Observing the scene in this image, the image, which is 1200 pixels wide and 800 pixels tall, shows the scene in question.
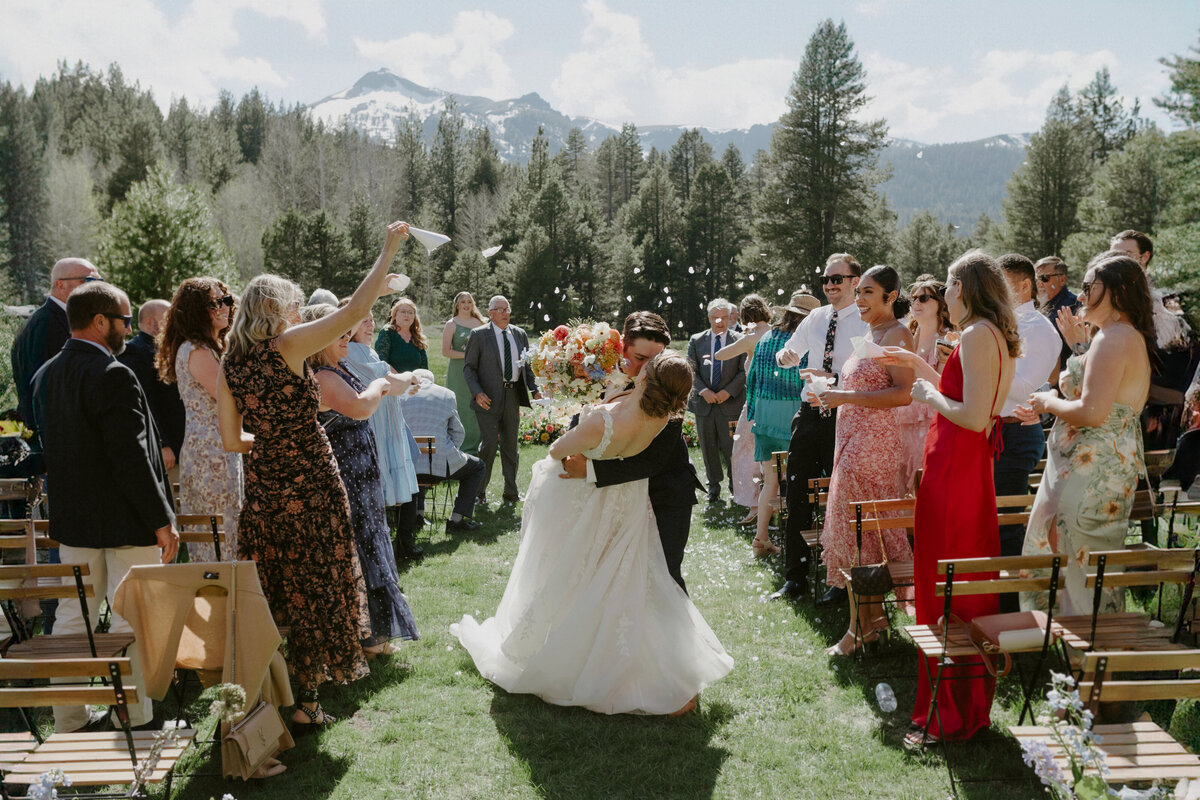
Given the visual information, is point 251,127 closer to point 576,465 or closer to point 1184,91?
point 1184,91

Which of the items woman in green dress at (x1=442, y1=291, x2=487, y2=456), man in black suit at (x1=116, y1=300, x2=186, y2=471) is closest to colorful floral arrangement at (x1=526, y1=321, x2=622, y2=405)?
man in black suit at (x1=116, y1=300, x2=186, y2=471)

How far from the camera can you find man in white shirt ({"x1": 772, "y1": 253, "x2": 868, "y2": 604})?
6.07 m

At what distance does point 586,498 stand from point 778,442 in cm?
351

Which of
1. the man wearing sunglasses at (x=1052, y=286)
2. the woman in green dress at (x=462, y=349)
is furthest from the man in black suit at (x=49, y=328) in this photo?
the man wearing sunglasses at (x=1052, y=286)

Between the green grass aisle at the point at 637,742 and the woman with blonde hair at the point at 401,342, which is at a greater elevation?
the woman with blonde hair at the point at 401,342

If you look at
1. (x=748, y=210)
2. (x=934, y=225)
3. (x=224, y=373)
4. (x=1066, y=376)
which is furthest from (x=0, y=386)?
(x=934, y=225)

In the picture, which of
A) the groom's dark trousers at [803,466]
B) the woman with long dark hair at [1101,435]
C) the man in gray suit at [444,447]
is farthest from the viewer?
the man in gray suit at [444,447]

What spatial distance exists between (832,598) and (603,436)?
9.80 ft

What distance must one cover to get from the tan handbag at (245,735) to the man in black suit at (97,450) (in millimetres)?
776

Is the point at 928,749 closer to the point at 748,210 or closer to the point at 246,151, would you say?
the point at 748,210

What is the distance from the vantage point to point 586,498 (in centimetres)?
469

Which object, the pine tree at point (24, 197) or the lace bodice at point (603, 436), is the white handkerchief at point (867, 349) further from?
the pine tree at point (24, 197)

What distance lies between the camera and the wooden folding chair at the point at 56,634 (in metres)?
3.65

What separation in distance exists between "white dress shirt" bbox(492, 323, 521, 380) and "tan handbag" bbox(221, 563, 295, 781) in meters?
6.25
